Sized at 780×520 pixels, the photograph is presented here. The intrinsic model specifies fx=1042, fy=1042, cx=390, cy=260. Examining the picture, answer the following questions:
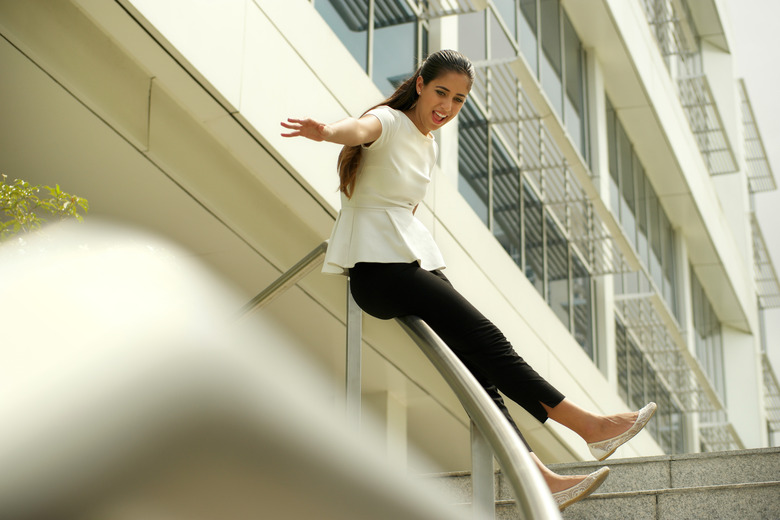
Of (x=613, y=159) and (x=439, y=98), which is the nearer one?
(x=439, y=98)

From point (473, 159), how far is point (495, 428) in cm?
820

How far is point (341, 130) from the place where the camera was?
3527 mm

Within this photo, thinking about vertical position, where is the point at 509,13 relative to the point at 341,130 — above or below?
above

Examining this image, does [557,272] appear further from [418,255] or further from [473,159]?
[418,255]

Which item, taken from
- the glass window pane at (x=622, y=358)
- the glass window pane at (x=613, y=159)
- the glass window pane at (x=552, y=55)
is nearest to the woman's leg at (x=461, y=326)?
the glass window pane at (x=552, y=55)

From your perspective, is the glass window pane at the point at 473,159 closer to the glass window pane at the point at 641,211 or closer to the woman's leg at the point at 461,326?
the woman's leg at the point at 461,326

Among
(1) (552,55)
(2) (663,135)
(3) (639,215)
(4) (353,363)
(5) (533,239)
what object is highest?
(2) (663,135)

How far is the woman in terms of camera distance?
12.0 ft

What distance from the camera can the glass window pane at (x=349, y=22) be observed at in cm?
784

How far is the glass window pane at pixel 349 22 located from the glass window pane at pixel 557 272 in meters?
5.11

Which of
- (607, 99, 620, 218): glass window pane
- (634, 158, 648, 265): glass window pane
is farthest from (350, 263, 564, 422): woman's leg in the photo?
(634, 158, 648, 265): glass window pane

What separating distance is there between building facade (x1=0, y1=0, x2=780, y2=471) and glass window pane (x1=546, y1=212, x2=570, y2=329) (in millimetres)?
39

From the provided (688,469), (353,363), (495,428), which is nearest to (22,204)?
(353,363)

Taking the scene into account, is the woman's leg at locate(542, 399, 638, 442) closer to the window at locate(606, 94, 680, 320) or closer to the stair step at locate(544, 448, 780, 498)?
the stair step at locate(544, 448, 780, 498)
